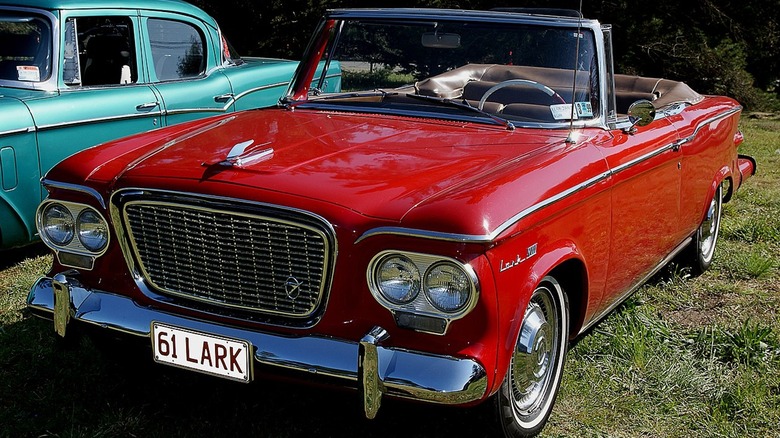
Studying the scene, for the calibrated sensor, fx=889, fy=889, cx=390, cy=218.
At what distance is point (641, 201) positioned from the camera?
377 cm

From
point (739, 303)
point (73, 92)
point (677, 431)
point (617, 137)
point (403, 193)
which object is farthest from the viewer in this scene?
point (73, 92)

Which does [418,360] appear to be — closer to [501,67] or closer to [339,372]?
[339,372]

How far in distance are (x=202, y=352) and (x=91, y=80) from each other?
3.32 metres

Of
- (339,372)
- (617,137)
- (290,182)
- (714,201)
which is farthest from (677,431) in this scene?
(714,201)

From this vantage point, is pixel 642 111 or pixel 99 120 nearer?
pixel 642 111

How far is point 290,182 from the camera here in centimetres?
281

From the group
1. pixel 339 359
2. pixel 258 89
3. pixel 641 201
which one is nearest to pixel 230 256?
pixel 339 359

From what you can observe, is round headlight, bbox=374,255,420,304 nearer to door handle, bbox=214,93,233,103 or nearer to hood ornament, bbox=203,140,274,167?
hood ornament, bbox=203,140,274,167

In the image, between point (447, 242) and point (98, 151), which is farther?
point (98, 151)

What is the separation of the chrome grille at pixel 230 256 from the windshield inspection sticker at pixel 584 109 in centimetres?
146

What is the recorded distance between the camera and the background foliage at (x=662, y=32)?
12.3m

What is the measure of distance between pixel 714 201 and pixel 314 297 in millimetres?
3412

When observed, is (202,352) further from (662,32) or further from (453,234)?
(662,32)

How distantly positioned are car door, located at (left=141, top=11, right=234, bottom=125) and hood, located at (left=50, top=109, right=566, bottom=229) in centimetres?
228
